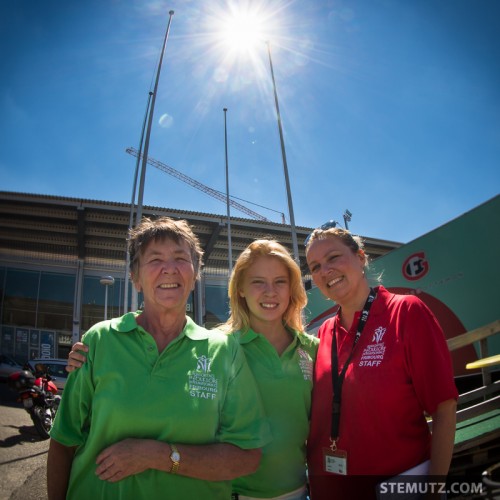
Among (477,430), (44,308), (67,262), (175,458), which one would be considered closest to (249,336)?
(175,458)

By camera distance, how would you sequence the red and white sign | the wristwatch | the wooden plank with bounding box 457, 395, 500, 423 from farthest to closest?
the red and white sign, the wooden plank with bounding box 457, 395, 500, 423, the wristwatch

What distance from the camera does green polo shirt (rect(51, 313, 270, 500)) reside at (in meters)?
1.48

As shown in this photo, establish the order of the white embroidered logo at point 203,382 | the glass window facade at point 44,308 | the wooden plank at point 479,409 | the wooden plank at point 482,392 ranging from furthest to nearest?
the glass window facade at point 44,308, the wooden plank at point 482,392, the wooden plank at point 479,409, the white embroidered logo at point 203,382

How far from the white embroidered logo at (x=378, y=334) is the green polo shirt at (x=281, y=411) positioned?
54cm

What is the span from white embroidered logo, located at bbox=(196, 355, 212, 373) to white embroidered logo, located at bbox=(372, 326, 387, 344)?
0.93m

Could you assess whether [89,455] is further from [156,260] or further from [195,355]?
[156,260]

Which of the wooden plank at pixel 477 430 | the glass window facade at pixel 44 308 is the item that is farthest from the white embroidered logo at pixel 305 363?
the glass window facade at pixel 44 308

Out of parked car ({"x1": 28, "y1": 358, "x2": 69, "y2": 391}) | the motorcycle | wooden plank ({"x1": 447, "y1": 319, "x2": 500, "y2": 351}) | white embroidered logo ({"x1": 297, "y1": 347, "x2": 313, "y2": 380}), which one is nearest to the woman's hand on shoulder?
white embroidered logo ({"x1": 297, "y1": 347, "x2": 313, "y2": 380})

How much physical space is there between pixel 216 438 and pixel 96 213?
20.7 m

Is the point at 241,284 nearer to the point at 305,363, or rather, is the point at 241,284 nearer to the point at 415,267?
the point at 305,363

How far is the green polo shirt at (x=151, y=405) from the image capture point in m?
1.48

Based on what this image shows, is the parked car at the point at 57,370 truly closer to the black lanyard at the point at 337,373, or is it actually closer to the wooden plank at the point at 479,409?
the wooden plank at the point at 479,409

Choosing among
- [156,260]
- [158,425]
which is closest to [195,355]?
[158,425]

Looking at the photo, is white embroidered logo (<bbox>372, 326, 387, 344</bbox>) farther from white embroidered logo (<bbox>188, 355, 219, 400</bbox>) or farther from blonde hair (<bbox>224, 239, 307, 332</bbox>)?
white embroidered logo (<bbox>188, 355, 219, 400</bbox>)
